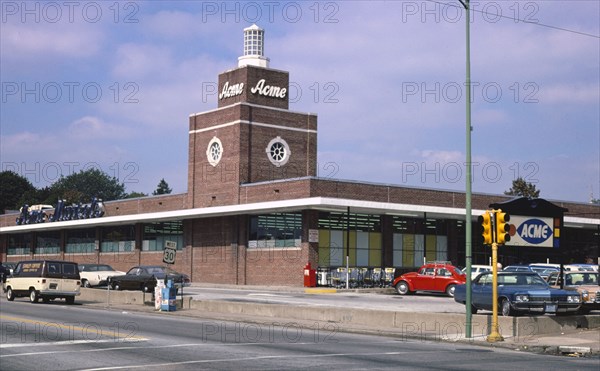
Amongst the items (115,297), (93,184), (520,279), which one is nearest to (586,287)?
(520,279)

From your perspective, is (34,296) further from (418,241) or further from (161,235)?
(418,241)

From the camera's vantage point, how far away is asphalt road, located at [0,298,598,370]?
593 inches

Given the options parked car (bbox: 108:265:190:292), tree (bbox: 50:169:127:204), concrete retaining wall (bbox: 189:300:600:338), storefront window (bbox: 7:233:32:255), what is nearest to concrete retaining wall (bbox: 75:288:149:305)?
parked car (bbox: 108:265:190:292)

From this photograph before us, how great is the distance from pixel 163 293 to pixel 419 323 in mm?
12041

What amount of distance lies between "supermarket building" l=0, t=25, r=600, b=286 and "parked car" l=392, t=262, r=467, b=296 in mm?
5514

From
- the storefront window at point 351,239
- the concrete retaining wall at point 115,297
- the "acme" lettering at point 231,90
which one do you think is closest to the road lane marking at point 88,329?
the concrete retaining wall at point 115,297

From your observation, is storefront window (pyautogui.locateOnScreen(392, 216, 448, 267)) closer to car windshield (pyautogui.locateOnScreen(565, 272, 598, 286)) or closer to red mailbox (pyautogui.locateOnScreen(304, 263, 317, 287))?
red mailbox (pyautogui.locateOnScreen(304, 263, 317, 287))

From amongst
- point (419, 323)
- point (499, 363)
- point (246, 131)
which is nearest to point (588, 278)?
point (419, 323)

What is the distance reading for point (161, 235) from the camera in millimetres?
61219

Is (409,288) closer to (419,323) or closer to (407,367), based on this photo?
(419,323)

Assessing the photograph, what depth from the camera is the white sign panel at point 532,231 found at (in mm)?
25625

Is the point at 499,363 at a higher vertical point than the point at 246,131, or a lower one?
lower

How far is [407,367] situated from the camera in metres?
14.8

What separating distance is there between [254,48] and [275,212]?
13465mm
